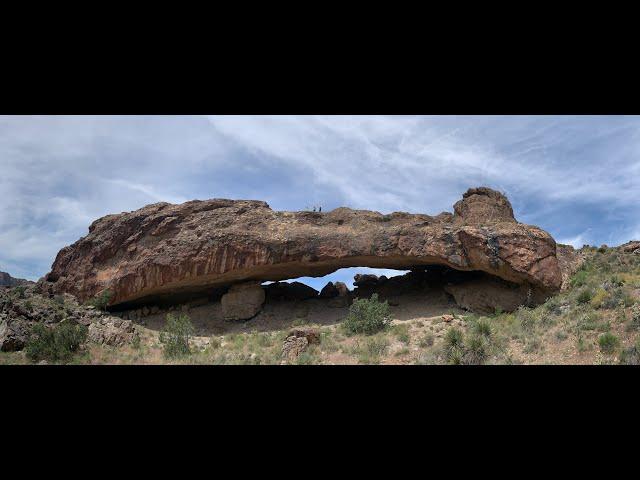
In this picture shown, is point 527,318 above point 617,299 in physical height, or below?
below

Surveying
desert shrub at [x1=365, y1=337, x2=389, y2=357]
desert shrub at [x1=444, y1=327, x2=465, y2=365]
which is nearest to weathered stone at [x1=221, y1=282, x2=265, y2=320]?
desert shrub at [x1=365, y1=337, x2=389, y2=357]

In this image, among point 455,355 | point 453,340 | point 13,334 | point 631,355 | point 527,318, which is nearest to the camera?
point 631,355

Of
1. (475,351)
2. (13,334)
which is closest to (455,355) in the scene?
(475,351)

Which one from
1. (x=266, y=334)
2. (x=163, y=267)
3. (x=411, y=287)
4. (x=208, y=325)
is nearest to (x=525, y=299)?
(x=411, y=287)

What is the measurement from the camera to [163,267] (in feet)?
68.1

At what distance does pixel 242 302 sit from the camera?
2175cm

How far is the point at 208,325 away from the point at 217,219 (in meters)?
5.11

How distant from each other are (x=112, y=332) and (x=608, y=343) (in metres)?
17.5

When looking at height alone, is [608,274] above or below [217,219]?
below

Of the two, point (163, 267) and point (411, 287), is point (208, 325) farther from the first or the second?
point (411, 287)

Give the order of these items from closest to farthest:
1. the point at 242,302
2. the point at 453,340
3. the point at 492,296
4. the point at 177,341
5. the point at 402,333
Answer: the point at 453,340 → the point at 177,341 → the point at 402,333 → the point at 492,296 → the point at 242,302

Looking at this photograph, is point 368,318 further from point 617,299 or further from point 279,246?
point 617,299

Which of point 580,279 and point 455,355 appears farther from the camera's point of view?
point 580,279

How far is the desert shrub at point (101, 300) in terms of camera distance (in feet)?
69.5
